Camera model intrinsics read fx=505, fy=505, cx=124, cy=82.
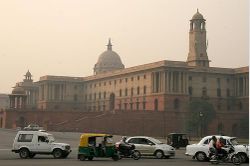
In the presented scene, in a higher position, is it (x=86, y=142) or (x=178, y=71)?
(x=178, y=71)

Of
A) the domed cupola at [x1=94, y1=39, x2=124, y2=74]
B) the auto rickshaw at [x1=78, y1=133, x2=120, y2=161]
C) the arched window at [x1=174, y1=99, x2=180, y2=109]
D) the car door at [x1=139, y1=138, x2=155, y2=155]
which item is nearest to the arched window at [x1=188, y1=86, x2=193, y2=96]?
the arched window at [x1=174, y1=99, x2=180, y2=109]

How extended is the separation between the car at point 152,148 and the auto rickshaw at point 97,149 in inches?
107

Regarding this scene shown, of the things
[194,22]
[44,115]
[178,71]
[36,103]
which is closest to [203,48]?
[194,22]

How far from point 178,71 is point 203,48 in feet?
36.8

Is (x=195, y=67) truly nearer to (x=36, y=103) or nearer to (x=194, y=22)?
(x=194, y=22)

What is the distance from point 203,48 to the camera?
96.8 metres

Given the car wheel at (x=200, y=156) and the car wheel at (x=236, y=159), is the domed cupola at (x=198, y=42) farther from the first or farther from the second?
the car wheel at (x=236, y=159)

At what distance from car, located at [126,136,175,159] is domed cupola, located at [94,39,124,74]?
94122 millimetres

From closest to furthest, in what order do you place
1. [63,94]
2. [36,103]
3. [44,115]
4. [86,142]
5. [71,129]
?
[86,142] → [71,129] → [44,115] → [63,94] → [36,103]

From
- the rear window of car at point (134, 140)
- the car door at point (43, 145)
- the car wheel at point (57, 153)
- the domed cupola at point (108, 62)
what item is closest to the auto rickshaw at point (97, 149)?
the car wheel at point (57, 153)

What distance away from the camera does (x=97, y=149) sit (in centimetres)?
2600

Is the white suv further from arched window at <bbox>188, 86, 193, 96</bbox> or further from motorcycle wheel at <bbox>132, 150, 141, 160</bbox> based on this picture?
arched window at <bbox>188, 86, 193, 96</bbox>

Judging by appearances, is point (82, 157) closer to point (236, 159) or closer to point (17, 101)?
point (236, 159)

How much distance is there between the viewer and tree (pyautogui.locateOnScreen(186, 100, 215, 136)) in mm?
79875
